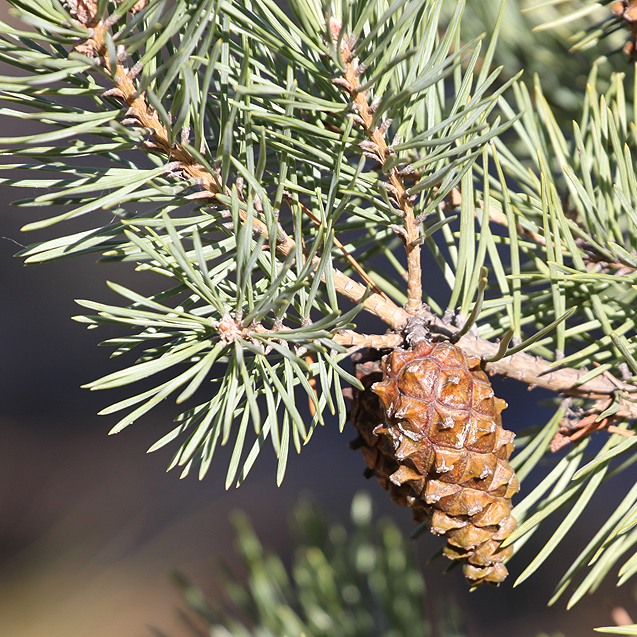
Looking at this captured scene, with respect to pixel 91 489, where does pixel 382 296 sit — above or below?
above

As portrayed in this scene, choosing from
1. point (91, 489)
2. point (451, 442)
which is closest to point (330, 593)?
point (451, 442)

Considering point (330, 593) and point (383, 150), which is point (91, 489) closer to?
point (330, 593)

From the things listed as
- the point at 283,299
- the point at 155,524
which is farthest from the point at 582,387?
the point at 155,524

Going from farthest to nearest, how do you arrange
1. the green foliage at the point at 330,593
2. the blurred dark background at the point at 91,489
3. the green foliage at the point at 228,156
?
1. the blurred dark background at the point at 91,489
2. the green foliage at the point at 330,593
3. the green foliage at the point at 228,156

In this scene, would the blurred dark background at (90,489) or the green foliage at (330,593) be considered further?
the blurred dark background at (90,489)

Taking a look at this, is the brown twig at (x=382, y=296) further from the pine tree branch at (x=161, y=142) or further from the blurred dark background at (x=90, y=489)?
the blurred dark background at (x=90, y=489)

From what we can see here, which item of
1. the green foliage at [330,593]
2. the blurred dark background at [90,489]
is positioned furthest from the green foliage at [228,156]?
the blurred dark background at [90,489]
